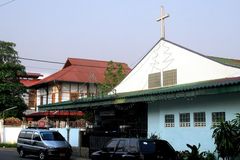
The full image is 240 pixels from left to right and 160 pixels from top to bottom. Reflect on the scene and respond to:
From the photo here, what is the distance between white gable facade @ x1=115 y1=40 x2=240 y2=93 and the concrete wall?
1940 mm

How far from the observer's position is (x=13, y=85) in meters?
48.5

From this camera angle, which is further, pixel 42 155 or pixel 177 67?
pixel 42 155

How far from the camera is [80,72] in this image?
54719 millimetres

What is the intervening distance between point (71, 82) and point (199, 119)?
33.6 meters

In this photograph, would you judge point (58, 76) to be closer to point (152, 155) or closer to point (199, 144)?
point (199, 144)

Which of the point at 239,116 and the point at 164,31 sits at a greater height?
the point at 164,31

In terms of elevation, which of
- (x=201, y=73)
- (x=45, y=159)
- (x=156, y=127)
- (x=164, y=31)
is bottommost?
(x=45, y=159)

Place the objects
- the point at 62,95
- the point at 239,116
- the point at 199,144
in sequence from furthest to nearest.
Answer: the point at 62,95
the point at 199,144
the point at 239,116

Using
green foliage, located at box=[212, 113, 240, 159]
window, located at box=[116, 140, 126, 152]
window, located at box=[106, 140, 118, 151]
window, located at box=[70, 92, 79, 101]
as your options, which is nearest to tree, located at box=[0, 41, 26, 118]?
window, located at box=[70, 92, 79, 101]

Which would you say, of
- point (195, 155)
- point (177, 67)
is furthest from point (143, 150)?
point (177, 67)

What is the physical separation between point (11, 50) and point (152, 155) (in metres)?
43.7

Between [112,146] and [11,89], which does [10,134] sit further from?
[112,146]

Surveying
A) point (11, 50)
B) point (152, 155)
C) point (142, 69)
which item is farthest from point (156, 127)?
point (11, 50)

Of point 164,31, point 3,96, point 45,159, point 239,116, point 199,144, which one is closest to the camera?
point 239,116
